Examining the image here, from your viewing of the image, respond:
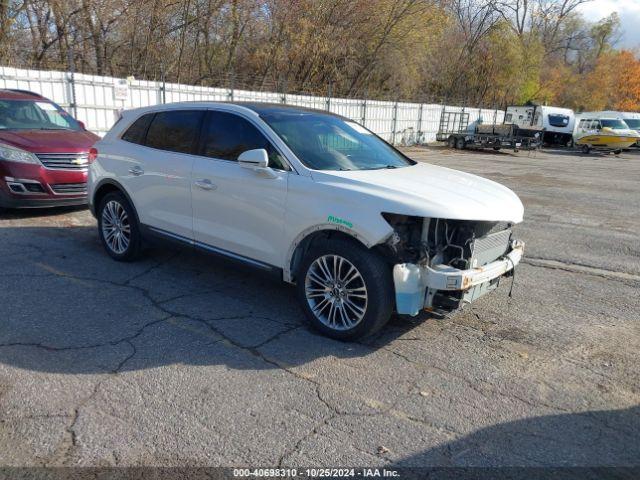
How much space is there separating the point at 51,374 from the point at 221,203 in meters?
2.03

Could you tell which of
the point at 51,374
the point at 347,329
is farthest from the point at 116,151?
the point at 347,329

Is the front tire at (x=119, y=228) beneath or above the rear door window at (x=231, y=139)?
beneath

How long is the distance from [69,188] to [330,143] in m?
5.04

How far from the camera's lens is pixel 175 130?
18.1ft

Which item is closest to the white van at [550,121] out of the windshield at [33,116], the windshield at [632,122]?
the windshield at [632,122]

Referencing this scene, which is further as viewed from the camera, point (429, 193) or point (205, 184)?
point (205, 184)

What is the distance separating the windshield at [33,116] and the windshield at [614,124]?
30.9m

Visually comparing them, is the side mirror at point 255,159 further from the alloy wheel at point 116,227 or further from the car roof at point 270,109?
the alloy wheel at point 116,227

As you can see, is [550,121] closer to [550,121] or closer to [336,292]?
[550,121]

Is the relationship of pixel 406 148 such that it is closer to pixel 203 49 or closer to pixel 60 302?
pixel 203 49

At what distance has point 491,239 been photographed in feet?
14.3

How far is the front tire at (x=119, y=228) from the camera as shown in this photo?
596cm

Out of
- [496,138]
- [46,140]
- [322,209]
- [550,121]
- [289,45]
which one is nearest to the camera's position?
[322,209]

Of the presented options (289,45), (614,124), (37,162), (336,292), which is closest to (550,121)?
(614,124)
